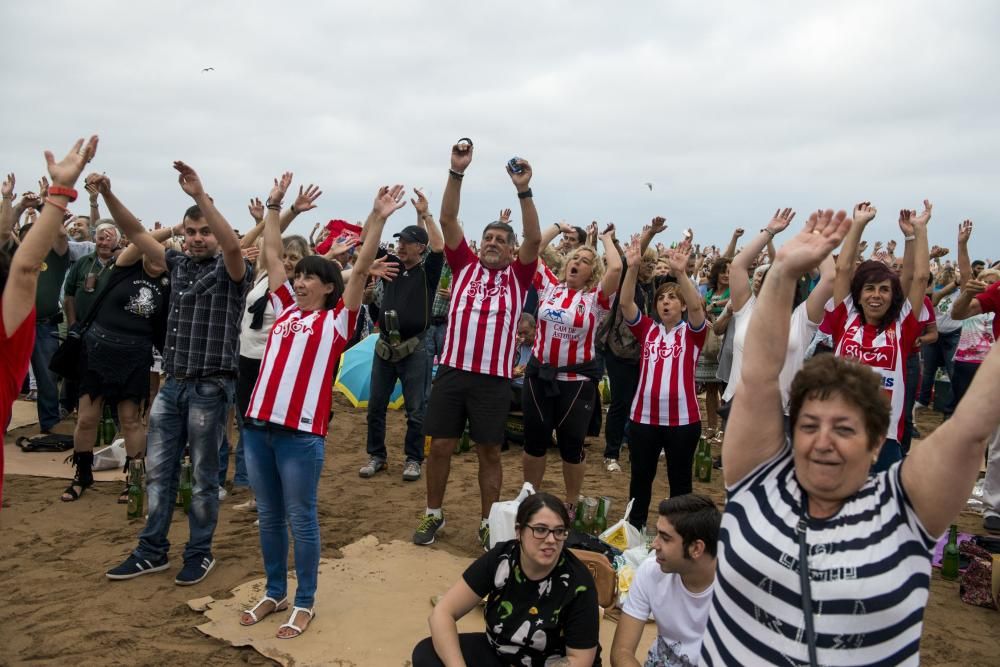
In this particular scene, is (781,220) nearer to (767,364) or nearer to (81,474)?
(767,364)

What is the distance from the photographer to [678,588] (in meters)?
3.16

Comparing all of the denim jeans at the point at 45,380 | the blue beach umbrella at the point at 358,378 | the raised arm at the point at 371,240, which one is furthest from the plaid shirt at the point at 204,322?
the blue beach umbrella at the point at 358,378

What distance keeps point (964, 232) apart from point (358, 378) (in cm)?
715

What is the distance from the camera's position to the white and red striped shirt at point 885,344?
4742 millimetres

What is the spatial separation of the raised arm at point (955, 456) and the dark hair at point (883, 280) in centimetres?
336

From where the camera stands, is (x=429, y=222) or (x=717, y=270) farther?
(x=717, y=270)

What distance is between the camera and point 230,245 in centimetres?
451

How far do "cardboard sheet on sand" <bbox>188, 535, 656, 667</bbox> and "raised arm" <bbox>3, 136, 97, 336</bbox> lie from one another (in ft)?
7.04

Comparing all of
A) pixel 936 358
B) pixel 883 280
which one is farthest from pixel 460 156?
pixel 936 358

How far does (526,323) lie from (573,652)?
516 cm

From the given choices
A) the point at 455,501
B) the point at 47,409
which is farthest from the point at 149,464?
the point at 47,409

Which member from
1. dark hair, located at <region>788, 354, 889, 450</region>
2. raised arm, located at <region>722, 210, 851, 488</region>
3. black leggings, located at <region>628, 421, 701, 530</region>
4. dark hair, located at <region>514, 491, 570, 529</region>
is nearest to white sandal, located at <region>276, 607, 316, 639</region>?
dark hair, located at <region>514, 491, 570, 529</region>

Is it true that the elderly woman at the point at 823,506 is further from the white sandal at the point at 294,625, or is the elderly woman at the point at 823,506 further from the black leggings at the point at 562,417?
the black leggings at the point at 562,417

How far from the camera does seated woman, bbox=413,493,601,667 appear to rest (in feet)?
10.6
